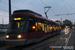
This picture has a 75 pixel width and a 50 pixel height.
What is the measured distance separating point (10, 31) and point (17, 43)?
1360 mm

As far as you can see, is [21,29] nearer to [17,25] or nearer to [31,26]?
[17,25]

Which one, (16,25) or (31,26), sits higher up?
(16,25)

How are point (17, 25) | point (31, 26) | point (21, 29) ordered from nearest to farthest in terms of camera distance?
point (21, 29) < point (17, 25) < point (31, 26)

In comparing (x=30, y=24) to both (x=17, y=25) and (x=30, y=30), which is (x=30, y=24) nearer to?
(x=30, y=30)

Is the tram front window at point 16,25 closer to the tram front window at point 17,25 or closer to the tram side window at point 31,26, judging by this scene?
the tram front window at point 17,25

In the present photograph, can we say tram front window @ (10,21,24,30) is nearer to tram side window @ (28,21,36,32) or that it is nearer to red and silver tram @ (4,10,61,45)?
red and silver tram @ (4,10,61,45)

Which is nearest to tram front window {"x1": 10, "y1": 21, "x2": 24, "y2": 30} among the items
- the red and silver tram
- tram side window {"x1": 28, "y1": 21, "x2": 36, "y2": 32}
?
the red and silver tram

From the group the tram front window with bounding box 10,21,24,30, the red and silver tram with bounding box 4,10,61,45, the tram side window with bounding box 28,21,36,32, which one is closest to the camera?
the red and silver tram with bounding box 4,10,61,45

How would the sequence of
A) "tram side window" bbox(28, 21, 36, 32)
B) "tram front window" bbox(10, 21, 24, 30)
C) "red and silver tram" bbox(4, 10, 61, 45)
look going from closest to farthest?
"red and silver tram" bbox(4, 10, 61, 45)
"tram front window" bbox(10, 21, 24, 30)
"tram side window" bbox(28, 21, 36, 32)

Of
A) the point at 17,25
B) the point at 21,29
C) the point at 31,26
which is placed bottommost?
Answer: the point at 21,29

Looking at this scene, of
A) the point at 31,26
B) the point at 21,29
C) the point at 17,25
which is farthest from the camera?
the point at 31,26

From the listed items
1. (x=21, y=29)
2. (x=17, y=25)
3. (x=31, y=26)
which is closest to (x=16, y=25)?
(x=17, y=25)

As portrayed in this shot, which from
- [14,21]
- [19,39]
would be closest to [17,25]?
[14,21]

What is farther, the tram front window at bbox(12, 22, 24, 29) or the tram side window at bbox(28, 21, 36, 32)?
the tram side window at bbox(28, 21, 36, 32)
